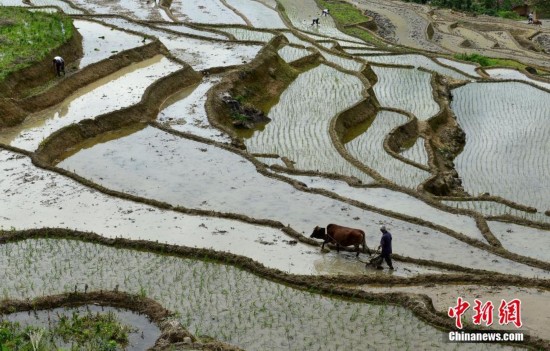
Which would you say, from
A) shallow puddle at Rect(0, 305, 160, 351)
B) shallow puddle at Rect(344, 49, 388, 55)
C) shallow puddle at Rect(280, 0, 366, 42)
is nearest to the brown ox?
shallow puddle at Rect(0, 305, 160, 351)

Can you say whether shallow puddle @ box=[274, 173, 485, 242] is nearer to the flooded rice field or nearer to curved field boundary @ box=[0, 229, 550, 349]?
the flooded rice field

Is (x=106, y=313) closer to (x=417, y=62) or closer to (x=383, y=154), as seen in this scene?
(x=383, y=154)

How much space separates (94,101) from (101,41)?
17.0 ft

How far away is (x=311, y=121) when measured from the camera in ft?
53.8

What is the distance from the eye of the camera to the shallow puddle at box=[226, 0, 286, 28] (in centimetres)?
2810

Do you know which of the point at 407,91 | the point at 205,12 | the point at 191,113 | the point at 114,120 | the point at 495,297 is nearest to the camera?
the point at 495,297

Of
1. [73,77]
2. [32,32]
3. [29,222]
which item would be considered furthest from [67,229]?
[32,32]

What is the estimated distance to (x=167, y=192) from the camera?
11.6m

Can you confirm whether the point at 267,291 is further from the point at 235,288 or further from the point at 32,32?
the point at 32,32

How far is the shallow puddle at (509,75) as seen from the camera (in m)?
21.6

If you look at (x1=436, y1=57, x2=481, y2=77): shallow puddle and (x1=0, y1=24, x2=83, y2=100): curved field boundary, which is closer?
(x1=0, y1=24, x2=83, y2=100): curved field boundary

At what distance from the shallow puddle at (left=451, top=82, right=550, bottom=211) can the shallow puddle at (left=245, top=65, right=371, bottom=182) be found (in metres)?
2.95

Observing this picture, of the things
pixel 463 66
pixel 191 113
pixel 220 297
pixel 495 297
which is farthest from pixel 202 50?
pixel 495 297

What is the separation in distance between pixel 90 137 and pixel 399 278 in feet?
26.5
